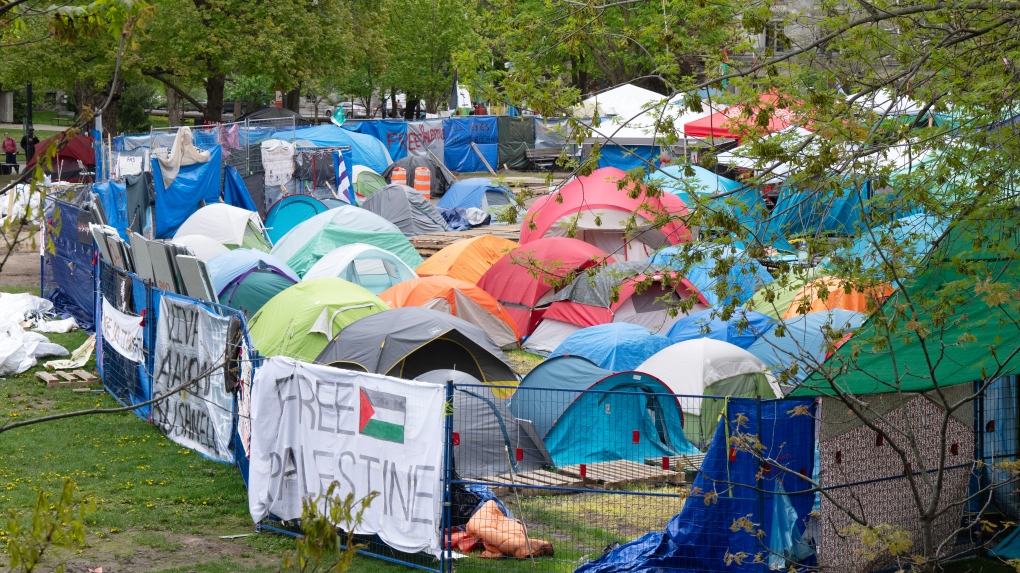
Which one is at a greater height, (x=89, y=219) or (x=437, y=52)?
(x=437, y=52)

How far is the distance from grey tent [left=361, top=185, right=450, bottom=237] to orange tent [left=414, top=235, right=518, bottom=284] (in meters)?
6.13

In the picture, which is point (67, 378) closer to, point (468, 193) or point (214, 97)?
point (468, 193)

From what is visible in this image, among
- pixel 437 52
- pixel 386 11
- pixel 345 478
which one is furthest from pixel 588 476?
pixel 437 52

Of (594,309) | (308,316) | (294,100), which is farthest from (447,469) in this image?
(294,100)

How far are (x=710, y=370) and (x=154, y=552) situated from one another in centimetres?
723

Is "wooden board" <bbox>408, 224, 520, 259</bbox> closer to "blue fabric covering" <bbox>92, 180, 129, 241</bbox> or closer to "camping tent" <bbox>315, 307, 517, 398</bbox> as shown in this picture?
"blue fabric covering" <bbox>92, 180, 129, 241</bbox>

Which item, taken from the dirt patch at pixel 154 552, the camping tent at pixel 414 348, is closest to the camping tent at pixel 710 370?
the camping tent at pixel 414 348

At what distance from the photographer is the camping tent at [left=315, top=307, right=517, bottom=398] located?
13914 millimetres

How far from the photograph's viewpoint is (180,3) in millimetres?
33719

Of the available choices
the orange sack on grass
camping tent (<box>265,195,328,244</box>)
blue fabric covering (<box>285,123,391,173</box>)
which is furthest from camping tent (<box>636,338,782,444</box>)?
blue fabric covering (<box>285,123,391,173</box>)

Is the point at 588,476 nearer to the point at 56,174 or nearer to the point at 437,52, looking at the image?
A: the point at 56,174

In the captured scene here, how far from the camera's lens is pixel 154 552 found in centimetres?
936

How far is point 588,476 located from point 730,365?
354 cm

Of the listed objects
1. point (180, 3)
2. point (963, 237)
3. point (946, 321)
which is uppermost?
point (180, 3)
